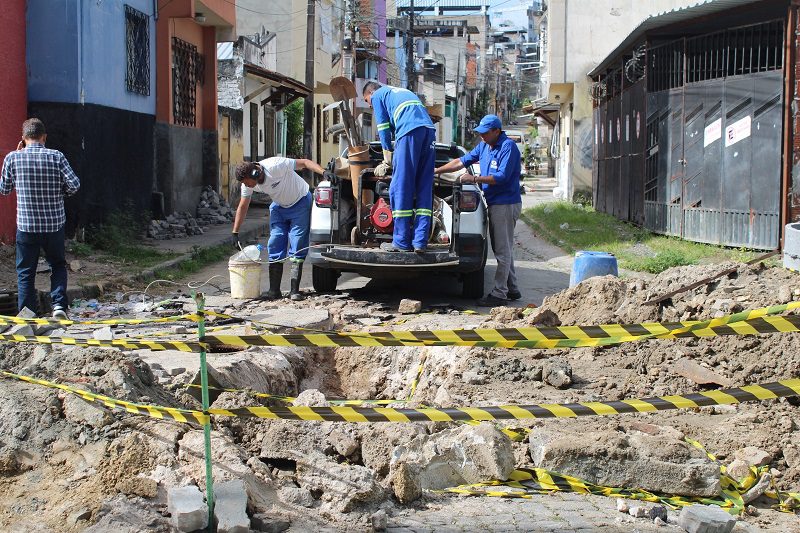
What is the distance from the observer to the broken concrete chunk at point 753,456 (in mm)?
4781

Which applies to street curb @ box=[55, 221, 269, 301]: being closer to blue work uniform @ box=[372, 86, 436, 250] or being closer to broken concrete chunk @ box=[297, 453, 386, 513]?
blue work uniform @ box=[372, 86, 436, 250]

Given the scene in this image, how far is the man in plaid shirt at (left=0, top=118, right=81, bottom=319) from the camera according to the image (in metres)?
8.30

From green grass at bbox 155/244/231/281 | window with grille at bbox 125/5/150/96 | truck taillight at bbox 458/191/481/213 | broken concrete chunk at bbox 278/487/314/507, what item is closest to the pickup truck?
truck taillight at bbox 458/191/481/213

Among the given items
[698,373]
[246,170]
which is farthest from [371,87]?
[698,373]

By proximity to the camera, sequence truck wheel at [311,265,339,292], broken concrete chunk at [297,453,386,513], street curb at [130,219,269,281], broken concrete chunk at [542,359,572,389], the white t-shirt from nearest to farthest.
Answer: broken concrete chunk at [297,453,386,513]
broken concrete chunk at [542,359,572,389]
the white t-shirt
truck wheel at [311,265,339,292]
street curb at [130,219,269,281]

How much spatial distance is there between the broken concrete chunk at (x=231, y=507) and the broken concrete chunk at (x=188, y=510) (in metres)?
0.07

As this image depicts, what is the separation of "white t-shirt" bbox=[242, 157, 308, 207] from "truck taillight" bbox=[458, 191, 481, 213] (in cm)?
160

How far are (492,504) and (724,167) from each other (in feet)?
35.7

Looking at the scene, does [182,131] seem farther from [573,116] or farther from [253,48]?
[573,116]

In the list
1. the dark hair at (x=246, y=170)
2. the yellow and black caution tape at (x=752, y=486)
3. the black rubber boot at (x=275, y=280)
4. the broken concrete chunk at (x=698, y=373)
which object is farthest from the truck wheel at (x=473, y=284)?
the yellow and black caution tape at (x=752, y=486)

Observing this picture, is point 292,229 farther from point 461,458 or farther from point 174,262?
point 461,458

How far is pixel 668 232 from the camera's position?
1579 cm

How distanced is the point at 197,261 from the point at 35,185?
558 centimetres

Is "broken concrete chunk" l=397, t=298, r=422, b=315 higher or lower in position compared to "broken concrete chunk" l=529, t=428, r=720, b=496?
higher
